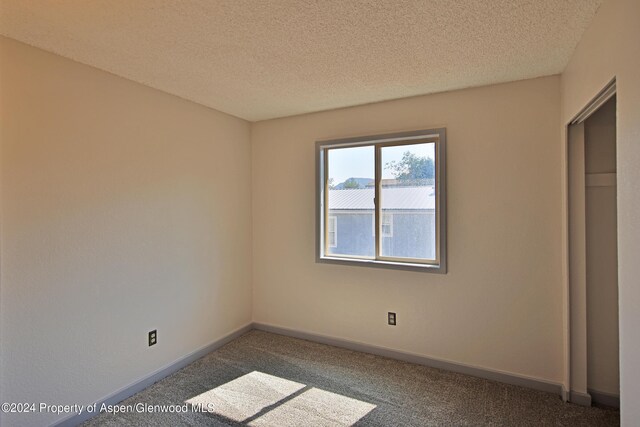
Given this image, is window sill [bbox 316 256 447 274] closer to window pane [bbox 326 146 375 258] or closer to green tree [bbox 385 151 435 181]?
window pane [bbox 326 146 375 258]

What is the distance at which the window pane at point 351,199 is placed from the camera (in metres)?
3.26

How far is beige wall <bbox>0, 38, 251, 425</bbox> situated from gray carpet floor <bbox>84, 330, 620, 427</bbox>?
1.34 feet

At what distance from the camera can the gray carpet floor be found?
2.17 m

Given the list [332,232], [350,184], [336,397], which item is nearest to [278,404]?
[336,397]

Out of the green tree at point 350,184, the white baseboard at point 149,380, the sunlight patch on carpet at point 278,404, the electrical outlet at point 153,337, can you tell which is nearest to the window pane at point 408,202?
the green tree at point 350,184

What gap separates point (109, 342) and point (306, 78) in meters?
2.43

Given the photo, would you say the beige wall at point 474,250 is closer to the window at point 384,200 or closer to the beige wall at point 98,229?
the window at point 384,200

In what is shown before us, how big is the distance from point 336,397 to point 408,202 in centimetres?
176

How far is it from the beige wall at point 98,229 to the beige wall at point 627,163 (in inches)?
116

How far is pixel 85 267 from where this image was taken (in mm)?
2199

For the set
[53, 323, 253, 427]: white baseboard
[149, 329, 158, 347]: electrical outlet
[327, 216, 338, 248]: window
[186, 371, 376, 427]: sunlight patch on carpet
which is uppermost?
[327, 216, 338, 248]: window

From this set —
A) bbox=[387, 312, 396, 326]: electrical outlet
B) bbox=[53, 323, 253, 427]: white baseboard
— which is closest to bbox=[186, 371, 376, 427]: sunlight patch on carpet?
bbox=[53, 323, 253, 427]: white baseboard

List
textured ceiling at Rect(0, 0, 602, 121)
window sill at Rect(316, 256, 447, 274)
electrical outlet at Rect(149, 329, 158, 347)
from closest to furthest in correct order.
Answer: textured ceiling at Rect(0, 0, 602, 121) < electrical outlet at Rect(149, 329, 158, 347) < window sill at Rect(316, 256, 447, 274)

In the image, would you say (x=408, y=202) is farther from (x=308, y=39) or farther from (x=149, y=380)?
(x=149, y=380)
